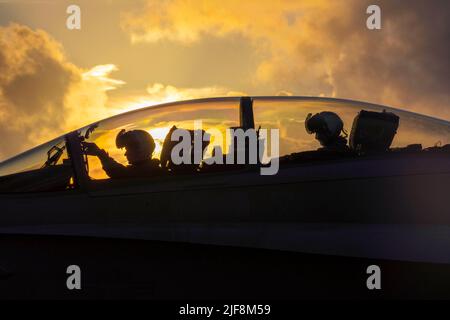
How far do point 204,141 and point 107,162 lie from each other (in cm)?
88

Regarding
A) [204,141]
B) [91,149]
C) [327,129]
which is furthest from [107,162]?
[327,129]

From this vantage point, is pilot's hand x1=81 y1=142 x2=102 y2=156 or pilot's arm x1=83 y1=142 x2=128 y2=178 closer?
pilot's arm x1=83 y1=142 x2=128 y2=178

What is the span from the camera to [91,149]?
4910 mm

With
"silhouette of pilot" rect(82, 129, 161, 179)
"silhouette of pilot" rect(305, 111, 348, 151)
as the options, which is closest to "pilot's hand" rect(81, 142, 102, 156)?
"silhouette of pilot" rect(82, 129, 161, 179)

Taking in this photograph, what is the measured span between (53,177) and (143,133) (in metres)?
0.88

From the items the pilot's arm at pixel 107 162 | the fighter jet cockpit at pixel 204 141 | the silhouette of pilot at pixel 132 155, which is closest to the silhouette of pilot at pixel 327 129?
the fighter jet cockpit at pixel 204 141

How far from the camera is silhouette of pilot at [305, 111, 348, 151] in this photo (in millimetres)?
5074

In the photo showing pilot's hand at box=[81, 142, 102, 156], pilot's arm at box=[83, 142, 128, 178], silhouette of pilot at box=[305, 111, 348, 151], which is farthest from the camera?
silhouette of pilot at box=[305, 111, 348, 151]

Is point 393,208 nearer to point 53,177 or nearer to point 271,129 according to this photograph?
point 271,129

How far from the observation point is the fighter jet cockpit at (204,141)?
15.7ft

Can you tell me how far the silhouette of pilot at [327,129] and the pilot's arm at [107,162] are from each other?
5.75 ft

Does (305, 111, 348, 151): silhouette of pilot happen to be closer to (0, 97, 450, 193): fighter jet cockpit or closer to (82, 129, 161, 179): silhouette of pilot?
(0, 97, 450, 193): fighter jet cockpit
